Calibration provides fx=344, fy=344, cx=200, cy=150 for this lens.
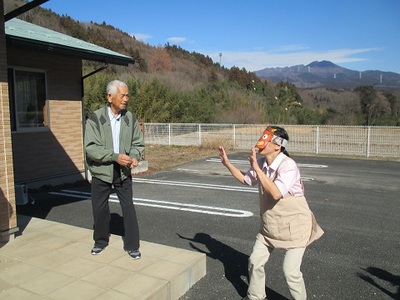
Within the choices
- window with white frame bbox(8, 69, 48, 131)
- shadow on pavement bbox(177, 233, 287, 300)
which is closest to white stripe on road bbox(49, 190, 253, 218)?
shadow on pavement bbox(177, 233, 287, 300)

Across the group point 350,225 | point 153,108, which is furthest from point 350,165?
point 153,108

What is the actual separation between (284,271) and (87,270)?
5.53 feet

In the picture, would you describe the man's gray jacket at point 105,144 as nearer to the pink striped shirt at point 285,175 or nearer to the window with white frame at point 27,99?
the pink striped shirt at point 285,175

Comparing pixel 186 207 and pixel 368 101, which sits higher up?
pixel 368 101

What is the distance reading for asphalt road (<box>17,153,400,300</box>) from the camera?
3250 millimetres

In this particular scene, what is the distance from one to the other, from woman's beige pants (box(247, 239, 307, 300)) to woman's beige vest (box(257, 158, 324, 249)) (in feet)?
0.24

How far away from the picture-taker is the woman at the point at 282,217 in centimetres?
252

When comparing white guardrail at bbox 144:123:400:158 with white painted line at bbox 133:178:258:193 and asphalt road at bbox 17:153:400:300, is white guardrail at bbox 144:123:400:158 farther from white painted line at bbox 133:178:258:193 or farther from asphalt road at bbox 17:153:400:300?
white painted line at bbox 133:178:258:193

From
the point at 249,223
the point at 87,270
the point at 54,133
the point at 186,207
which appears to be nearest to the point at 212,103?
the point at 54,133

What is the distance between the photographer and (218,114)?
91.0ft

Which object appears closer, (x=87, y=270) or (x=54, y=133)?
(x=87, y=270)

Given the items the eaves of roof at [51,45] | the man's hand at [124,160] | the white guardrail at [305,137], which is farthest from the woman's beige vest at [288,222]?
the white guardrail at [305,137]

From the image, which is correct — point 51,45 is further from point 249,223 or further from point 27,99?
point 249,223

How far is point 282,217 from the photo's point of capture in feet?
8.43
